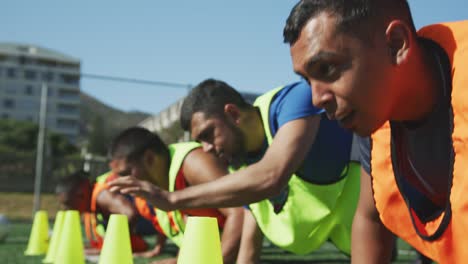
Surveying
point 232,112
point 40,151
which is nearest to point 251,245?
point 232,112

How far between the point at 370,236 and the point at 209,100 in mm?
Answer: 1569

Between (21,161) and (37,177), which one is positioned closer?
(37,177)

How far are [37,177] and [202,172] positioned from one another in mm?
9051

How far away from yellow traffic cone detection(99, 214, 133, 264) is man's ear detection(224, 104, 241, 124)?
0.88 meters

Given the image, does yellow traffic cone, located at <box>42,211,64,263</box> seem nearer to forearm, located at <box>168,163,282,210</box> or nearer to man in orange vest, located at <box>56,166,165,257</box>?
man in orange vest, located at <box>56,166,165,257</box>

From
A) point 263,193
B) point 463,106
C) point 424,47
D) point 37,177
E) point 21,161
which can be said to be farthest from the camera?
point 21,161

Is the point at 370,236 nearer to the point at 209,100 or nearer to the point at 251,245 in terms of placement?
the point at 209,100

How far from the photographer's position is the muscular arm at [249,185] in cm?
255

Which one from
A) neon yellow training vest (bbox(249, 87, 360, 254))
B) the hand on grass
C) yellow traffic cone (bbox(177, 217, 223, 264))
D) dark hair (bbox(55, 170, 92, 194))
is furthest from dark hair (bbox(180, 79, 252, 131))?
dark hair (bbox(55, 170, 92, 194))

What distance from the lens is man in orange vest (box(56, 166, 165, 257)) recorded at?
239 inches

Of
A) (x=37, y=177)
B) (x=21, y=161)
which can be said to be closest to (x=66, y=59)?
(x=21, y=161)

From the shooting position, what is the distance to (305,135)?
9.62 ft

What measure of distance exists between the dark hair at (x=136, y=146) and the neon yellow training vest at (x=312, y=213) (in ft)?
3.09

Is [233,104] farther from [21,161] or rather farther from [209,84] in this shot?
[21,161]
